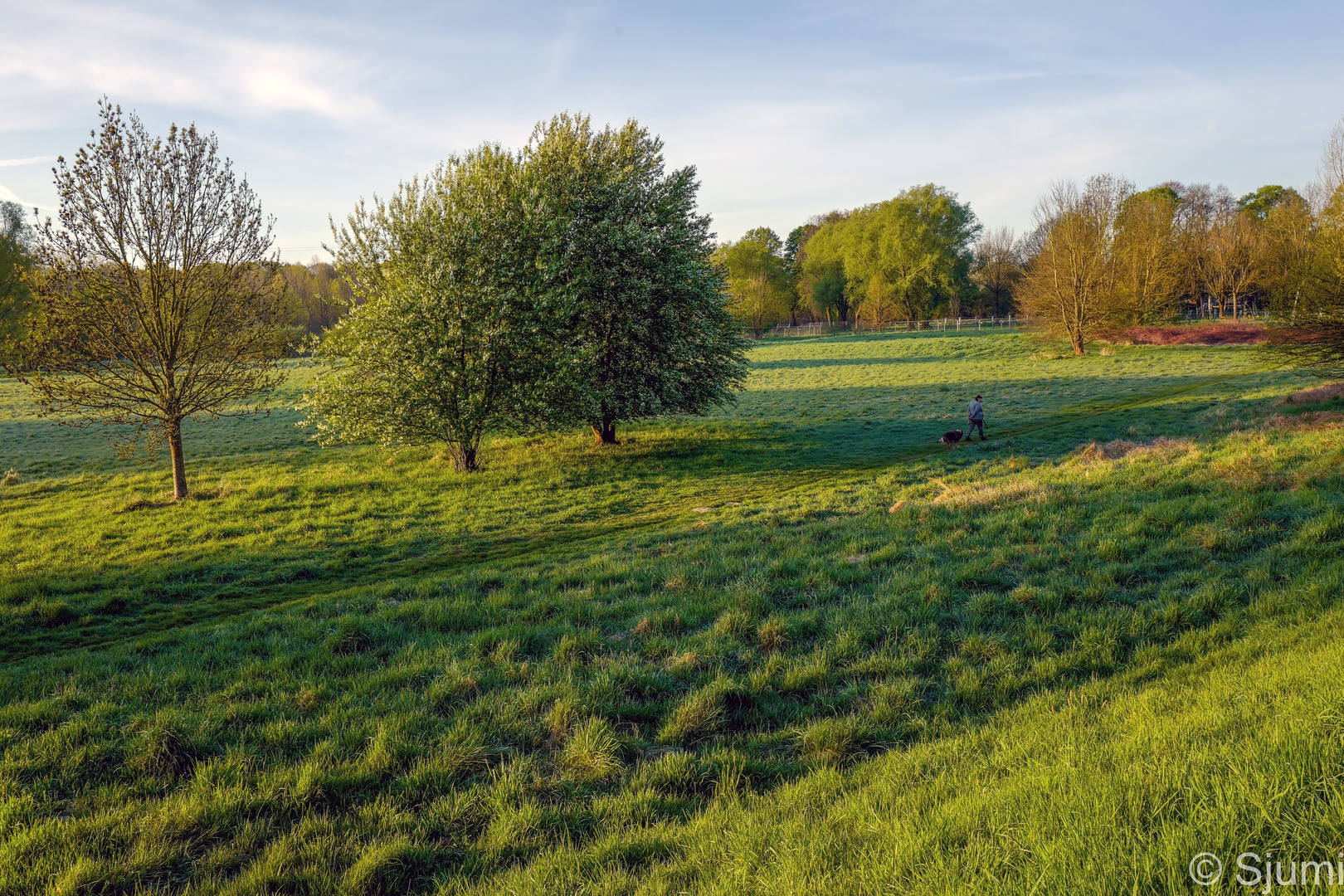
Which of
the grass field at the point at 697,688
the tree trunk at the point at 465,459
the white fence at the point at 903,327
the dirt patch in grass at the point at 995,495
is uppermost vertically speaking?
the white fence at the point at 903,327

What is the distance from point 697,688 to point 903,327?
302 feet

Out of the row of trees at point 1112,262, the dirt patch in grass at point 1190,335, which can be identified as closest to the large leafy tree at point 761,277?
the row of trees at point 1112,262

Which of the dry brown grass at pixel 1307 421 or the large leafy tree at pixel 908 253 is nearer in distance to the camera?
the dry brown grass at pixel 1307 421

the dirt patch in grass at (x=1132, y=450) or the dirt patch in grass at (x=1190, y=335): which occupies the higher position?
the dirt patch in grass at (x=1190, y=335)

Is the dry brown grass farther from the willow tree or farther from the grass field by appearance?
the willow tree

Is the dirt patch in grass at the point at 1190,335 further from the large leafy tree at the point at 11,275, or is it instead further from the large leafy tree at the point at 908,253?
the large leafy tree at the point at 11,275

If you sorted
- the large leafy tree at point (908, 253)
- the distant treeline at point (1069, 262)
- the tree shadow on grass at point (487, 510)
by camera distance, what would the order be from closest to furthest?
the tree shadow on grass at point (487, 510) < the distant treeline at point (1069, 262) < the large leafy tree at point (908, 253)

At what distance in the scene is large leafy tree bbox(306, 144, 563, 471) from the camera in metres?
21.3

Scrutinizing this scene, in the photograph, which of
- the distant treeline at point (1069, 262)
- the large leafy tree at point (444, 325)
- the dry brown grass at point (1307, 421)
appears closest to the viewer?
the dry brown grass at point (1307, 421)

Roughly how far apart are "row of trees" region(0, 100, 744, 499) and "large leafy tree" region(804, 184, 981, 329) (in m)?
67.6

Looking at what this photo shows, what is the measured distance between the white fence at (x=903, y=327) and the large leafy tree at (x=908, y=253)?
88.9 inches

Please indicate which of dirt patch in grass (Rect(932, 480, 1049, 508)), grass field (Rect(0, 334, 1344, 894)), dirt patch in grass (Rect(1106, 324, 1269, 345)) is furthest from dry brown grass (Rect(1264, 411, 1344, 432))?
dirt patch in grass (Rect(1106, 324, 1269, 345))

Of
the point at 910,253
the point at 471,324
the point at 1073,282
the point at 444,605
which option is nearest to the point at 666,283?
the point at 471,324

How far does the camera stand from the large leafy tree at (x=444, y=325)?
21281 mm
